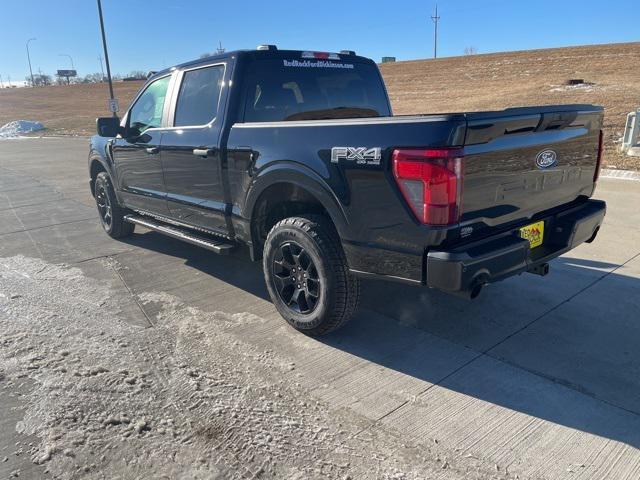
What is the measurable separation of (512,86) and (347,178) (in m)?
27.6

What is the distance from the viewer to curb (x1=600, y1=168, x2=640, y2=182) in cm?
818

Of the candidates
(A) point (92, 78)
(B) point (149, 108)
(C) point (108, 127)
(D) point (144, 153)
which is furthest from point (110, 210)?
(A) point (92, 78)

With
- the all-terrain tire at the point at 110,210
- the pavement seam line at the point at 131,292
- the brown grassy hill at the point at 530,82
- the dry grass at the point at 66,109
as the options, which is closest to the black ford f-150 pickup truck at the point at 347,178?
the pavement seam line at the point at 131,292

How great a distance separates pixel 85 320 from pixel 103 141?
285cm

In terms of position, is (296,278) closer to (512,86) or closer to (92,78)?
(512,86)

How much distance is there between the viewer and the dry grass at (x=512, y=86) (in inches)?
714

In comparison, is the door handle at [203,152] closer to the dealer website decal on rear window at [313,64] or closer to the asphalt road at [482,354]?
the dealer website decal on rear window at [313,64]

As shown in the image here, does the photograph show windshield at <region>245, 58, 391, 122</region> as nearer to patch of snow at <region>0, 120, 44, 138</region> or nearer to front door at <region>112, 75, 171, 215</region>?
front door at <region>112, 75, 171, 215</region>

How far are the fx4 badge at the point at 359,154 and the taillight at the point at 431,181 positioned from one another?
12cm

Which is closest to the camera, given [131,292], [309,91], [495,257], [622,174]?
[495,257]

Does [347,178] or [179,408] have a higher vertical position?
[347,178]

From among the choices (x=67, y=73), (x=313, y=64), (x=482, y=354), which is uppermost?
(x=67, y=73)

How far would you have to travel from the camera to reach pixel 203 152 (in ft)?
13.6

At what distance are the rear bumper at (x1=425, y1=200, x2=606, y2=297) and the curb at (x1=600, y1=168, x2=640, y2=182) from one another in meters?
5.79
